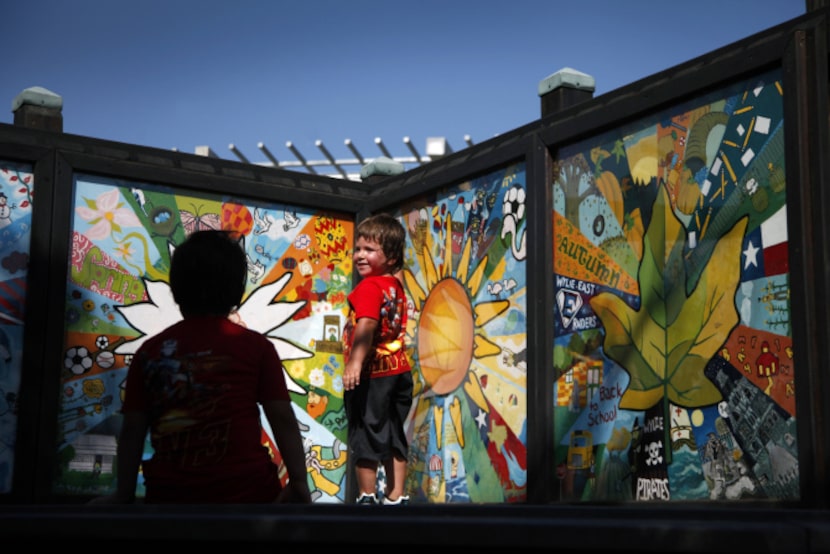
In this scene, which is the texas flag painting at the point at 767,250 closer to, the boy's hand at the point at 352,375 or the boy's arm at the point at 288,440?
the boy's hand at the point at 352,375

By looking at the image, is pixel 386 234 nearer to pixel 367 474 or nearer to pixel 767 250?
pixel 367 474

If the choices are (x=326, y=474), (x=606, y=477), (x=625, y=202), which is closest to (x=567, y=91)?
(x=625, y=202)

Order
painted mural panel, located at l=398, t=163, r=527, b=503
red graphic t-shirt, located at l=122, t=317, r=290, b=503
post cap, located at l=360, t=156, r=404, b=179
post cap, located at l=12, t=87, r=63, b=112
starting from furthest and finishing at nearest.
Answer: post cap, located at l=360, t=156, r=404, b=179 → post cap, located at l=12, t=87, r=63, b=112 → painted mural panel, located at l=398, t=163, r=527, b=503 → red graphic t-shirt, located at l=122, t=317, r=290, b=503

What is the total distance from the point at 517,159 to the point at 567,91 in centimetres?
50

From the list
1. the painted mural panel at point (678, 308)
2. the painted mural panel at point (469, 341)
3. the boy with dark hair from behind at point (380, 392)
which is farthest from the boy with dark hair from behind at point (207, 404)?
the painted mural panel at point (469, 341)

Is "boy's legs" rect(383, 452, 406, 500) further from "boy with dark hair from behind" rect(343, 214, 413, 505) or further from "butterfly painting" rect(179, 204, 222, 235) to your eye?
"butterfly painting" rect(179, 204, 222, 235)

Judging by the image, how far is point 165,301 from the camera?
7691mm

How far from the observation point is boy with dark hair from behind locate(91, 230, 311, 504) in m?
3.26

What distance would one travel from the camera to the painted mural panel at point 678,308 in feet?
16.5

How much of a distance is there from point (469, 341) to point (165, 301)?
2087 mm

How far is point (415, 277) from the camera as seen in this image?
25.8 feet

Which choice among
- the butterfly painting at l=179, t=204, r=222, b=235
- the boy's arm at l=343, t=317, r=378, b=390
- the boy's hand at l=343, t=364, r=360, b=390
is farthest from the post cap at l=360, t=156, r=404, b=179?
the boy's hand at l=343, t=364, r=360, b=390

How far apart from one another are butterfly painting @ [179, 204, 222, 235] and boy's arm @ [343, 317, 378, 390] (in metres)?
2.17

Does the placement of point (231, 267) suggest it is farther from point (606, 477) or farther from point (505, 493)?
point (505, 493)
